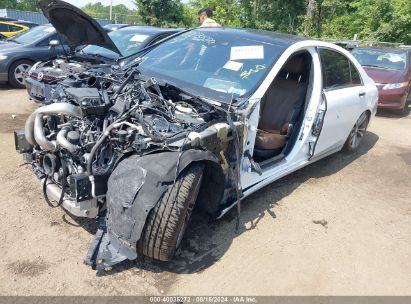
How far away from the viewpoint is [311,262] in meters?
3.21

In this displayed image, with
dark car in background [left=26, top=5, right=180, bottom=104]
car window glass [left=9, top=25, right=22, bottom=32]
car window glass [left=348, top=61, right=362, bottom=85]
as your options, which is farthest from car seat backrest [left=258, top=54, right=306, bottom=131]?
car window glass [left=9, top=25, right=22, bottom=32]

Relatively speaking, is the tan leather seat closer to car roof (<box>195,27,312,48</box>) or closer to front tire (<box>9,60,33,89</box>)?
car roof (<box>195,27,312,48</box>)

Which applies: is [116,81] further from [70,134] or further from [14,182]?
[14,182]

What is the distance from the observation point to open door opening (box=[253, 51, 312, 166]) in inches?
158

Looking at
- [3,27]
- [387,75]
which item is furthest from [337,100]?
[3,27]

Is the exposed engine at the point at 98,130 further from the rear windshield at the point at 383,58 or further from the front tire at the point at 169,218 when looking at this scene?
the rear windshield at the point at 383,58

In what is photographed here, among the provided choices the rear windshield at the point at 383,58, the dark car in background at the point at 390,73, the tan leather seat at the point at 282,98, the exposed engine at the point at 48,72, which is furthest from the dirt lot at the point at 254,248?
the rear windshield at the point at 383,58

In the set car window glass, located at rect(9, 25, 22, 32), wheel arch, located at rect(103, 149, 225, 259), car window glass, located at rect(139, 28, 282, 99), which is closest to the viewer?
wheel arch, located at rect(103, 149, 225, 259)

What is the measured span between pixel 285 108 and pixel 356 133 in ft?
5.97

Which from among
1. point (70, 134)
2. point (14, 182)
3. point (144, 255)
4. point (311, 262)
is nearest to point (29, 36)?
point (14, 182)

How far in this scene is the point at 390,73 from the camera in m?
9.03

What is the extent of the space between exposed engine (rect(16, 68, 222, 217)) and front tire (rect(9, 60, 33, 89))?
581 cm

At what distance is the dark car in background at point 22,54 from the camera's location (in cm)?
824

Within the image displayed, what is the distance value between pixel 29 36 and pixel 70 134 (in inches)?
295
